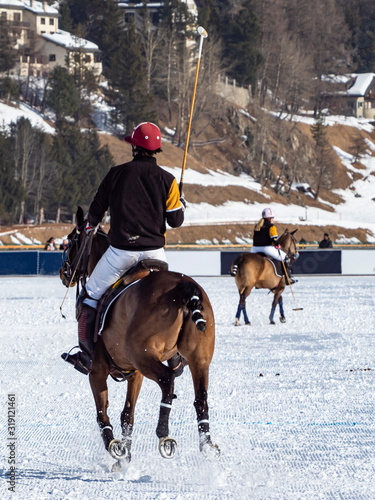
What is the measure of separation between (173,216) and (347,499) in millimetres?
2296

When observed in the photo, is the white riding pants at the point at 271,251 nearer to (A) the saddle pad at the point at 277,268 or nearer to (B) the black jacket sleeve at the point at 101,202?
(A) the saddle pad at the point at 277,268

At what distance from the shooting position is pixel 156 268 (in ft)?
19.4

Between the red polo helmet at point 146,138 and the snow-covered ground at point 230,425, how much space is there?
7.32 ft

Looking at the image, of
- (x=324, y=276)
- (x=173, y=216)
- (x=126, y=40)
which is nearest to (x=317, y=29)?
(x=126, y=40)

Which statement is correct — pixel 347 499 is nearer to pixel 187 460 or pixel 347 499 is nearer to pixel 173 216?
pixel 187 460

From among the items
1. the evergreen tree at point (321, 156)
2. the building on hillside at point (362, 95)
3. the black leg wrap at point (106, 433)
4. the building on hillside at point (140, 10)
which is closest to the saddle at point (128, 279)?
the black leg wrap at point (106, 433)

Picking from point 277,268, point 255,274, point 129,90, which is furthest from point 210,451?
point 129,90

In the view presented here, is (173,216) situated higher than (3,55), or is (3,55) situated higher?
(173,216)

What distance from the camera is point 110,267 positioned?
608cm

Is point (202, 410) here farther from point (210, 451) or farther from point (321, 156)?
point (321, 156)

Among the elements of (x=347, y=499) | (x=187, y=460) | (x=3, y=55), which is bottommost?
(x=3, y=55)

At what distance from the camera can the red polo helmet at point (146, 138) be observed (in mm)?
6043

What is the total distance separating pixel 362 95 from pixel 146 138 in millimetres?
116785

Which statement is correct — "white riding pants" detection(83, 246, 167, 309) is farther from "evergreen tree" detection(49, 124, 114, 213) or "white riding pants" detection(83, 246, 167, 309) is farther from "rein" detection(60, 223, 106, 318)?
"evergreen tree" detection(49, 124, 114, 213)
